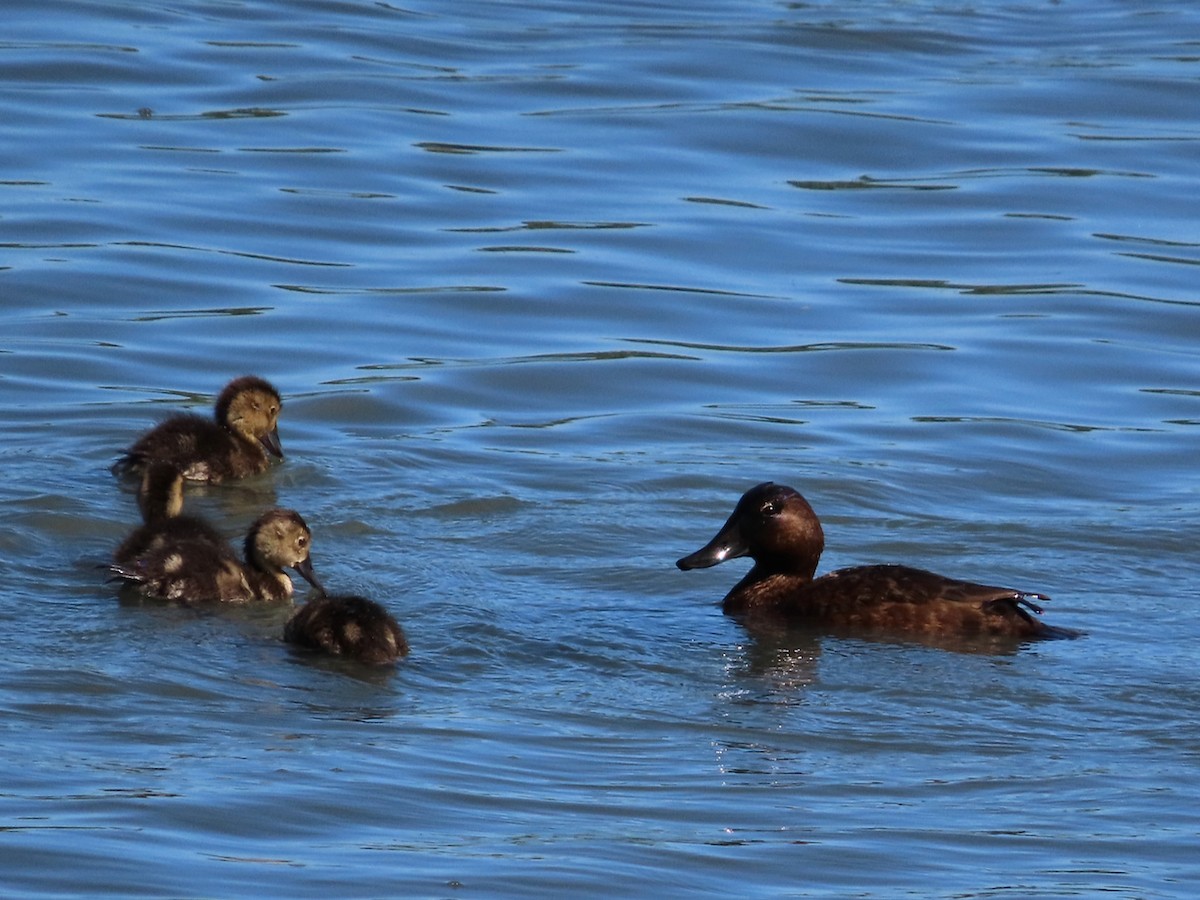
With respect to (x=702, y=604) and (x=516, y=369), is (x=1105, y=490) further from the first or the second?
(x=516, y=369)

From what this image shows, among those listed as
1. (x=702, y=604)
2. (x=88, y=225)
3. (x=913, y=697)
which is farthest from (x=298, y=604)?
(x=88, y=225)

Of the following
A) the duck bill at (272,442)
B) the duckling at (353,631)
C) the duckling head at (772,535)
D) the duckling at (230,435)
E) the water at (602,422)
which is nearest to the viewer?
the water at (602,422)

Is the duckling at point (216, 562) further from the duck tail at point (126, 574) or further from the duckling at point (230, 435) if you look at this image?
the duckling at point (230, 435)

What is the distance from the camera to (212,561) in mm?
8516

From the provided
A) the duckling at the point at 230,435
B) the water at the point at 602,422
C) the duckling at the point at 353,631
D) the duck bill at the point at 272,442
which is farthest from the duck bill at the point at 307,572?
the duck bill at the point at 272,442

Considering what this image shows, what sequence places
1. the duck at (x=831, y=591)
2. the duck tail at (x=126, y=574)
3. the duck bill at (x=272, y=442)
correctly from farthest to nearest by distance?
the duck bill at (x=272, y=442), the duck at (x=831, y=591), the duck tail at (x=126, y=574)

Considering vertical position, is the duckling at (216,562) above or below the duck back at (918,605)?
above

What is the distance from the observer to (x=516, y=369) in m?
12.8

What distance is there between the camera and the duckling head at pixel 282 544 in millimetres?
8688

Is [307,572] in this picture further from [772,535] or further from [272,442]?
[272,442]

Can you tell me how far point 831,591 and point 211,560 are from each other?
232cm

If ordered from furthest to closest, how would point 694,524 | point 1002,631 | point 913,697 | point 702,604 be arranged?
1. point 694,524
2. point 702,604
3. point 1002,631
4. point 913,697

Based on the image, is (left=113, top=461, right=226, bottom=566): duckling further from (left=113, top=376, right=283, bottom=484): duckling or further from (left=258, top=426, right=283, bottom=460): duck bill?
(left=258, top=426, right=283, bottom=460): duck bill

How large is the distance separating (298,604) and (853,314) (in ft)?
20.2
